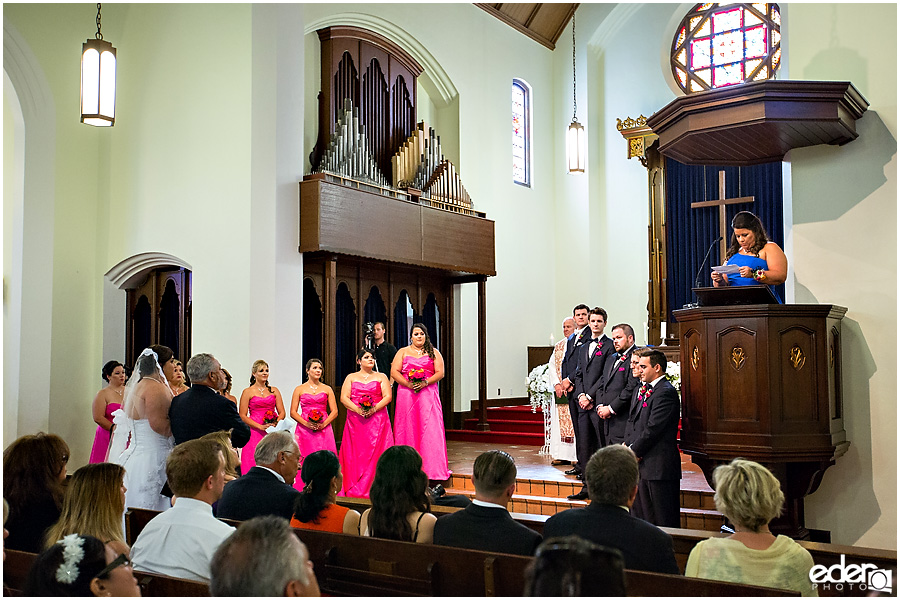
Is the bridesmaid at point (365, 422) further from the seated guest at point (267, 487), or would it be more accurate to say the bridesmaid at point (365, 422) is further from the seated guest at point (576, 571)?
the seated guest at point (576, 571)

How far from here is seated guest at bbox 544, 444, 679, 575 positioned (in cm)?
303

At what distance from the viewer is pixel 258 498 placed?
3.98m

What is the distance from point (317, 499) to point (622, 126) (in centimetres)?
982

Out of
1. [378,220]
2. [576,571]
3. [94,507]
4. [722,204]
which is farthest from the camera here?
[722,204]

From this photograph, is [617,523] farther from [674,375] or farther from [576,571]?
[674,375]

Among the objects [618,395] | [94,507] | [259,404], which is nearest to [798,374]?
[618,395]

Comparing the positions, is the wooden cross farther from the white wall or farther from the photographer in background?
the white wall

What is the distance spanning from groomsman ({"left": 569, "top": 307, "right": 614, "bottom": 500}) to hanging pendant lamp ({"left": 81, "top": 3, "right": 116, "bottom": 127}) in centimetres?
422

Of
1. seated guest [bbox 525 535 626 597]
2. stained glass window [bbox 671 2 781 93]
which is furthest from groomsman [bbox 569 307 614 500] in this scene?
stained glass window [bbox 671 2 781 93]

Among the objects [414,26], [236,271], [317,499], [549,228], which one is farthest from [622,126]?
[317,499]

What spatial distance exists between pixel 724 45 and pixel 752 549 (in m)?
10.7

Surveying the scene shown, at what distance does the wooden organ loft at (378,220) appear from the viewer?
344 inches

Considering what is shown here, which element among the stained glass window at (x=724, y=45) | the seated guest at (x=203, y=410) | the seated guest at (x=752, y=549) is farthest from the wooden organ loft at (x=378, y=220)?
the seated guest at (x=752, y=549)

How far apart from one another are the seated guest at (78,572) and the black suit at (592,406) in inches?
180
